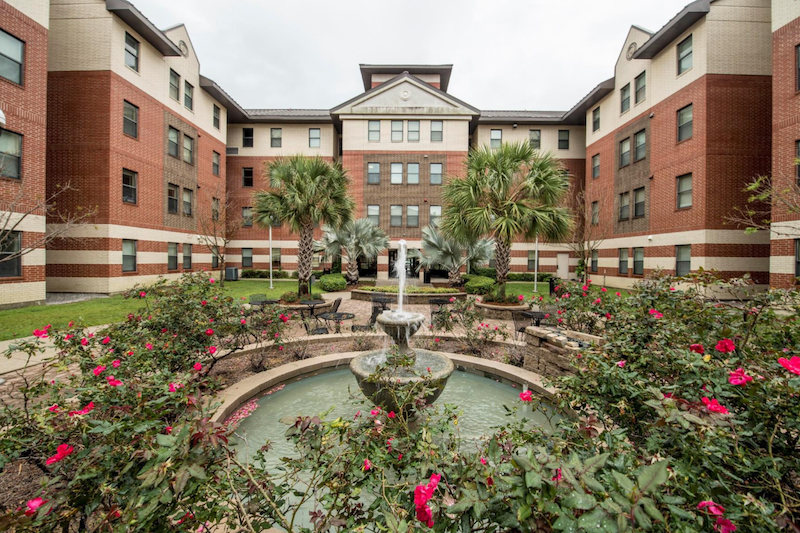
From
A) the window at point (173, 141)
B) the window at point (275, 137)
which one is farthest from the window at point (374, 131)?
the window at point (173, 141)

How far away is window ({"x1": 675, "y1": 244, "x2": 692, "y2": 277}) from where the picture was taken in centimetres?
1655

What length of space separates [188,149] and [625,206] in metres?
28.8

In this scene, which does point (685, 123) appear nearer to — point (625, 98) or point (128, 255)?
point (625, 98)

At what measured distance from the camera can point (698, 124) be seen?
15953 mm

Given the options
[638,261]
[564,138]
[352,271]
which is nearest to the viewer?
[638,261]

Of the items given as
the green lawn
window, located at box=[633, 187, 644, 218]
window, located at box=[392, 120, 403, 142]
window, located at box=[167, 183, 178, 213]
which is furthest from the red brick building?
window, located at box=[633, 187, 644, 218]

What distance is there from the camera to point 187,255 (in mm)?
22438

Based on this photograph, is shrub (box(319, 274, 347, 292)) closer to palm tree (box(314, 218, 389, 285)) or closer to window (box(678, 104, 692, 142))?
palm tree (box(314, 218, 389, 285))

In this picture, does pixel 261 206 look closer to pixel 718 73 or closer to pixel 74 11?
pixel 74 11

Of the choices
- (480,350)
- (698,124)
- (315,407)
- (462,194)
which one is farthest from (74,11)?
(698,124)

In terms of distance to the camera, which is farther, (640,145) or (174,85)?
(174,85)

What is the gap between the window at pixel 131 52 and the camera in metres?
17.2

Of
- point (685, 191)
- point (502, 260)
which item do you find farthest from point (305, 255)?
point (685, 191)

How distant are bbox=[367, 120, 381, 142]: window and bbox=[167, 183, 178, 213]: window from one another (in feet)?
46.4
